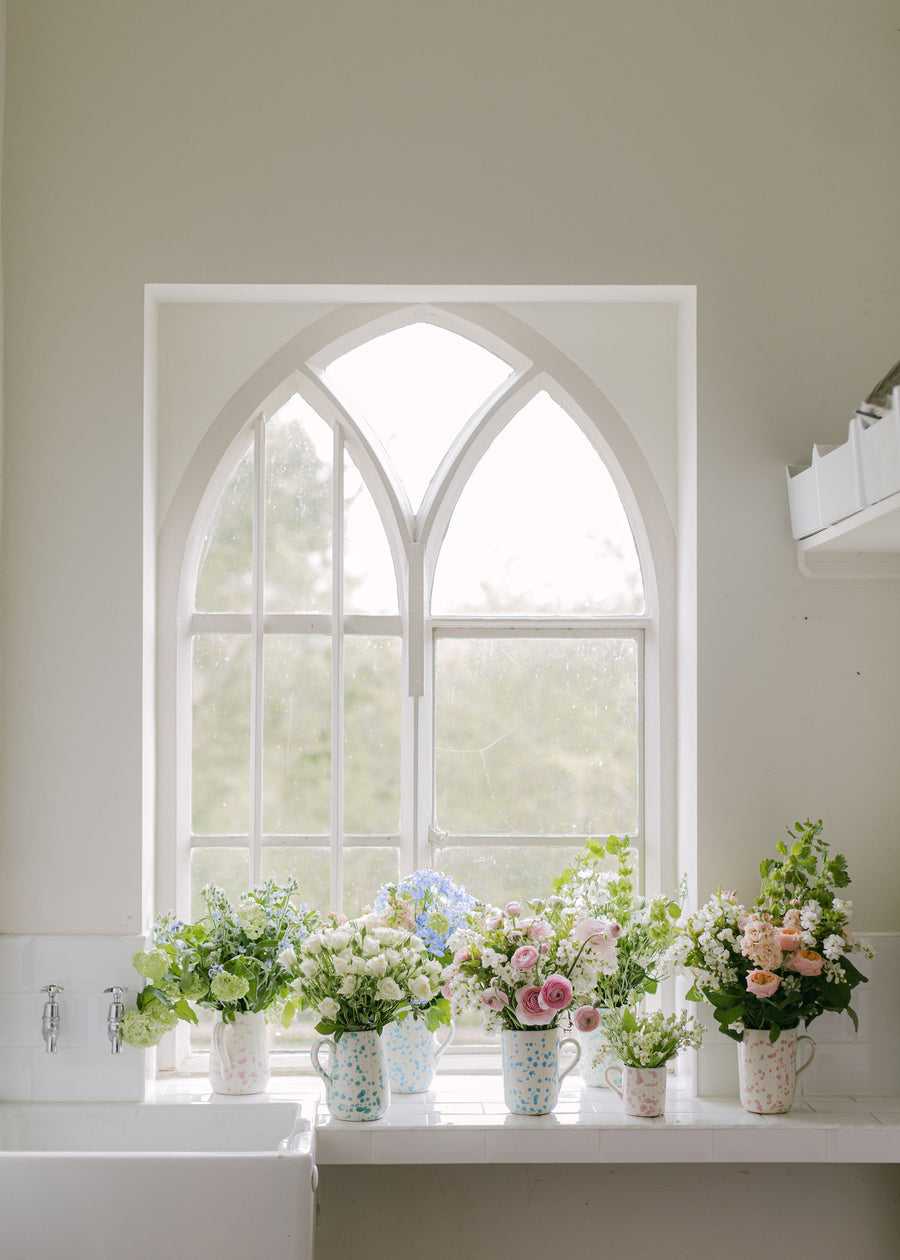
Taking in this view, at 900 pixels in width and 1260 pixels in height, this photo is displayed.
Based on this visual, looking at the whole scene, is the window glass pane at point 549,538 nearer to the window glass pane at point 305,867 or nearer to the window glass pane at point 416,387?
the window glass pane at point 416,387

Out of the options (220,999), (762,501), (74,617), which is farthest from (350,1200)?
(762,501)

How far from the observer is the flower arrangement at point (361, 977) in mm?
2004

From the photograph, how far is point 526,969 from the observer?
2027mm

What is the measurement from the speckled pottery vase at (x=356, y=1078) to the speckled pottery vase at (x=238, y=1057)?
20 cm

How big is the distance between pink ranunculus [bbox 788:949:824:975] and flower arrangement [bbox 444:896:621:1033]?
0.31 metres

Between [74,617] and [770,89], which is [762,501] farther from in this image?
[74,617]

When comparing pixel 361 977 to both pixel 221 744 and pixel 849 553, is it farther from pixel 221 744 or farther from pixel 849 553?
pixel 849 553

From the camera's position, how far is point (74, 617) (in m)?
2.24

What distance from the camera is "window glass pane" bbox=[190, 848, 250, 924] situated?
2.43m

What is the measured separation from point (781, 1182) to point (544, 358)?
171 cm

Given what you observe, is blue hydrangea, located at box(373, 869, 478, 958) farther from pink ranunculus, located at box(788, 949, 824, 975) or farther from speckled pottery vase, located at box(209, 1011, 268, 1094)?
pink ranunculus, located at box(788, 949, 824, 975)

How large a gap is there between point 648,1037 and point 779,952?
0.28m

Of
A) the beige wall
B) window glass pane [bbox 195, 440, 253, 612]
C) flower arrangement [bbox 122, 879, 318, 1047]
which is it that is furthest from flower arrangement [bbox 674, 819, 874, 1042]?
window glass pane [bbox 195, 440, 253, 612]

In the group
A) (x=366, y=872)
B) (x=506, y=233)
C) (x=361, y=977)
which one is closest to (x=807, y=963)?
(x=361, y=977)
